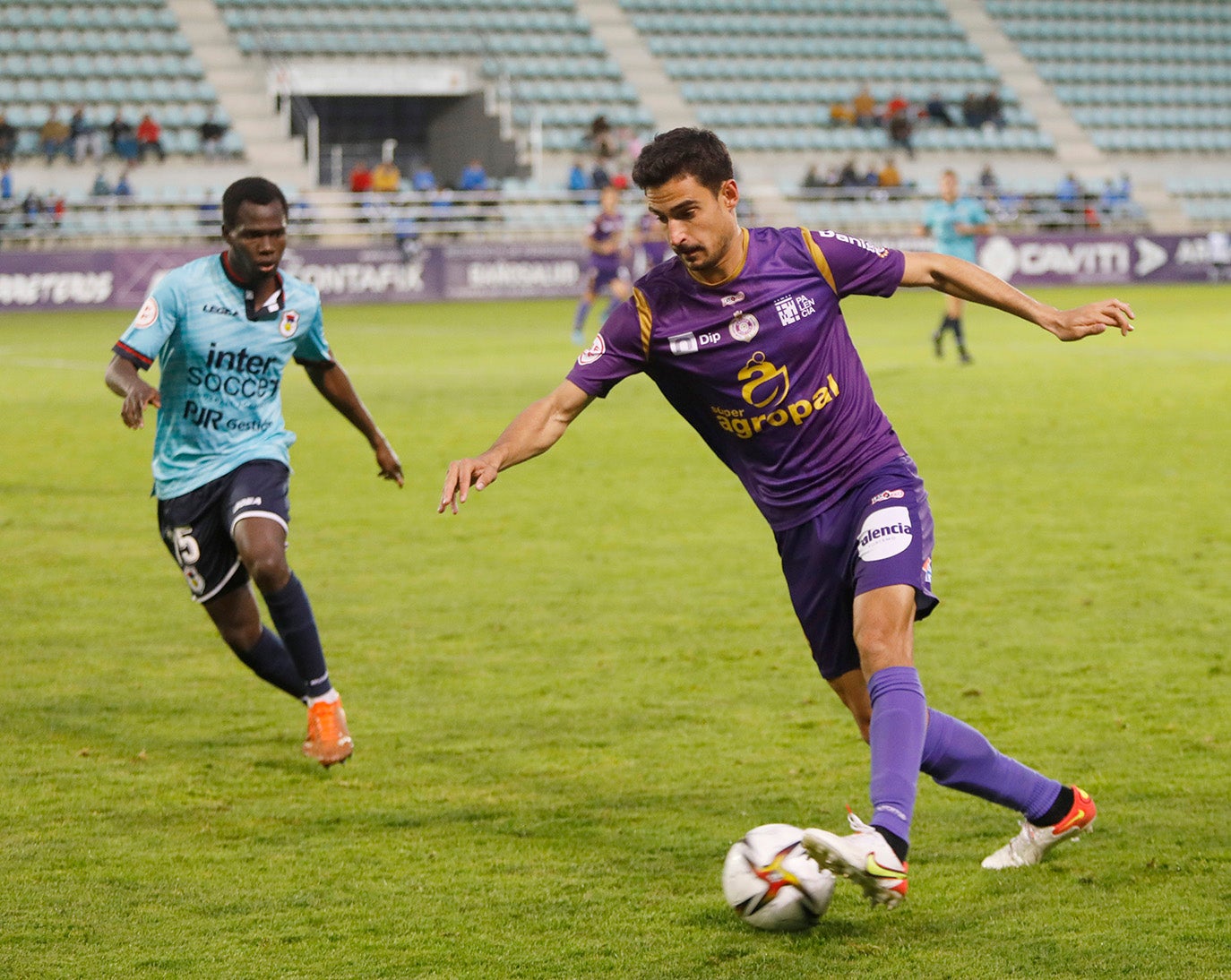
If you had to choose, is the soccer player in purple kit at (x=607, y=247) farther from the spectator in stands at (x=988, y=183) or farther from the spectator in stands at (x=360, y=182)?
the spectator in stands at (x=988, y=183)

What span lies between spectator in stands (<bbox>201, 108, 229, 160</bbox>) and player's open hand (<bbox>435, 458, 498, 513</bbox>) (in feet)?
103

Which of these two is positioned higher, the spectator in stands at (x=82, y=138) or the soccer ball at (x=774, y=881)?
the soccer ball at (x=774, y=881)

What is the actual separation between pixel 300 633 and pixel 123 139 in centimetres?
2968

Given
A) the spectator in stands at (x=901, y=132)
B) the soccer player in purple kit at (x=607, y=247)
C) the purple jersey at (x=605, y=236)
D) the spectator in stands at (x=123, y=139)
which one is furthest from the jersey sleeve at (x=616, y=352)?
the spectator in stands at (x=901, y=132)

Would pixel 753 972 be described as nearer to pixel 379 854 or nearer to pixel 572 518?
pixel 379 854

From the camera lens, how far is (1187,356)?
805 inches

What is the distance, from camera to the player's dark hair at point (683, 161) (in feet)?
13.8

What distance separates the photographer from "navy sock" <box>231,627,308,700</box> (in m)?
6.07

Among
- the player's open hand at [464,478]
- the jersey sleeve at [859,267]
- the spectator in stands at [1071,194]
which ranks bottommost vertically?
the spectator in stands at [1071,194]

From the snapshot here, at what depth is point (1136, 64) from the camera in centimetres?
4531

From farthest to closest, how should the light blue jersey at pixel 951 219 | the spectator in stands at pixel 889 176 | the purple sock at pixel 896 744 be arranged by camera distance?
the spectator in stands at pixel 889 176 → the light blue jersey at pixel 951 219 → the purple sock at pixel 896 744

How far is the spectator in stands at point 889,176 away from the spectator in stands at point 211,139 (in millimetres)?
13885

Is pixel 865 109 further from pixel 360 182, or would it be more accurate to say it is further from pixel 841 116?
pixel 360 182

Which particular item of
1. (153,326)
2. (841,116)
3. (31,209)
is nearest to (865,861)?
(153,326)
